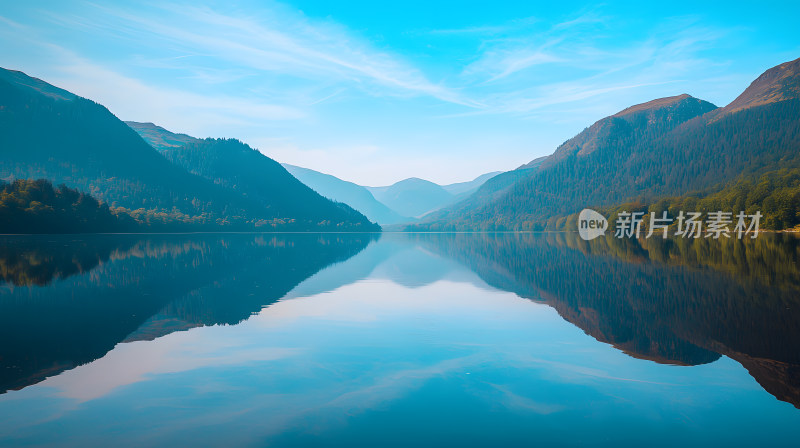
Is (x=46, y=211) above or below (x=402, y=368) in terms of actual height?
above

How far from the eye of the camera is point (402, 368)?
12562mm

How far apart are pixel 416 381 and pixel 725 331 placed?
1201 cm

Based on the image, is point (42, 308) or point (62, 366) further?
point (42, 308)

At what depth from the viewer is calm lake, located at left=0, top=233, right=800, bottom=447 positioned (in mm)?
8703

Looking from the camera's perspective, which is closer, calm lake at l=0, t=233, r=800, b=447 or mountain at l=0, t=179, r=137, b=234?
calm lake at l=0, t=233, r=800, b=447

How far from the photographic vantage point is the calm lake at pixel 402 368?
28.6 ft

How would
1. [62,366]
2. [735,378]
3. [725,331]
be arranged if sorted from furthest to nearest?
[725,331], [62,366], [735,378]

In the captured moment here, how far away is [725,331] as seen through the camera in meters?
15.6

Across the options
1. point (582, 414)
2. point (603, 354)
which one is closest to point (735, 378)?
point (603, 354)

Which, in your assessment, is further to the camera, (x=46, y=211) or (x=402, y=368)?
(x=46, y=211)

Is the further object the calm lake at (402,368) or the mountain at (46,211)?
the mountain at (46,211)

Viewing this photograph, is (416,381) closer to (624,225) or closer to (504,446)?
(504,446)

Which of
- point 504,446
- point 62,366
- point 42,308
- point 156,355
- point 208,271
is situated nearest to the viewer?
point 504,446

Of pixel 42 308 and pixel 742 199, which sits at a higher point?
pixel 742 199
